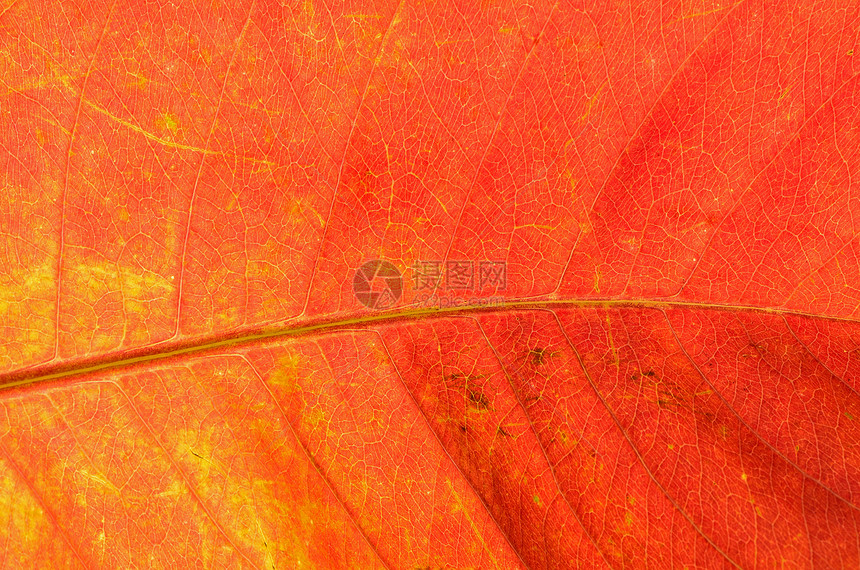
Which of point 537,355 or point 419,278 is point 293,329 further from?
point 537,355

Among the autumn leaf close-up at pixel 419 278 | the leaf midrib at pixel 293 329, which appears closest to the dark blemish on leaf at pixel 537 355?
the autumn leaf close-up at pixel 419 278

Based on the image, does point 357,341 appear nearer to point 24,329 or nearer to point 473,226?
point 473,226

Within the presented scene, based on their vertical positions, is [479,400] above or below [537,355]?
below

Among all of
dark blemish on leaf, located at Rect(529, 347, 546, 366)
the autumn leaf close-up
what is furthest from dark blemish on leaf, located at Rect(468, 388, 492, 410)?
dark blemish on leaf, located at Rect(529, 347, 546, 366)

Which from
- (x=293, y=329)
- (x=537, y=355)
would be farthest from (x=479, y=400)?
(x=293, y=329)

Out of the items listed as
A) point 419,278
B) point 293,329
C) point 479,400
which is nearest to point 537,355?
point 479,400

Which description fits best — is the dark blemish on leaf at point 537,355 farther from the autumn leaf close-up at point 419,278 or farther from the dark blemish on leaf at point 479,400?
the dark blemish on leaf at point 479,400

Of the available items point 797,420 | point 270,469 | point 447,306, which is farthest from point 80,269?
point 797,420

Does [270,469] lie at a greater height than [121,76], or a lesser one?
lesser

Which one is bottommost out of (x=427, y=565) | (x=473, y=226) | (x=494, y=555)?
(x=427, y=565)
